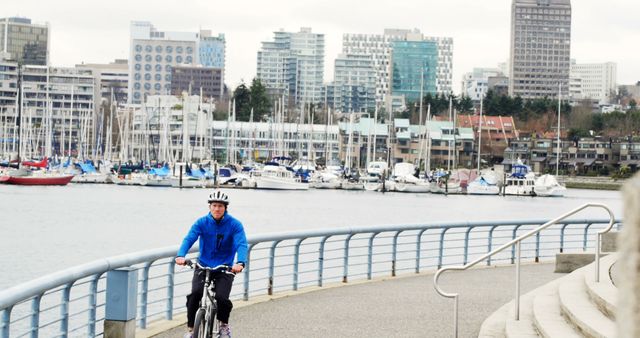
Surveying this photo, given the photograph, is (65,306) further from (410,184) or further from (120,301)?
(410,184)

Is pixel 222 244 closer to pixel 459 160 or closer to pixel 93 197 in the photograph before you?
pixel 93 197

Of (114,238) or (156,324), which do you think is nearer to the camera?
(156,324)

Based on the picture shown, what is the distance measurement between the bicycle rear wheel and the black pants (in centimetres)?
21

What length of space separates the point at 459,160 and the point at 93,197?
297ft

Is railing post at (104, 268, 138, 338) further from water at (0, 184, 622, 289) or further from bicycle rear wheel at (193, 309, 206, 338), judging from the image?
water at (0, 184, 622, 289)

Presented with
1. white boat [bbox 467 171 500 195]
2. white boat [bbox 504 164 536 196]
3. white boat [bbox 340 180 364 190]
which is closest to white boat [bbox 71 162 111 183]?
white boat [bbox 340 180 364 190]

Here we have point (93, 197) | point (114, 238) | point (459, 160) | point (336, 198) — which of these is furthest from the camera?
point (459, 160)

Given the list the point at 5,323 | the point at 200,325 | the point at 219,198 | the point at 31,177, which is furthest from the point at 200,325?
the point at 31,177

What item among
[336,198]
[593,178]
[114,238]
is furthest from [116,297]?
[593,178]

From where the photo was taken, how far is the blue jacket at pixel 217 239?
10.2 metres

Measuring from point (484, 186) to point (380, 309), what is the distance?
123 meters

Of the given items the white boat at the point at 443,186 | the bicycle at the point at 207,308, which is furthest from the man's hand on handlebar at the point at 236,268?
the white boat at the point at 443,186

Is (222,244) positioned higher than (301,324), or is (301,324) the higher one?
(222,244)

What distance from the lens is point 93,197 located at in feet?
346
